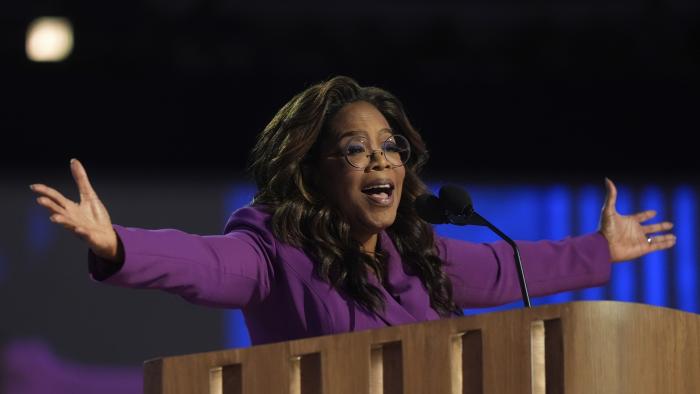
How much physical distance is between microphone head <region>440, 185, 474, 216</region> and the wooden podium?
0.40m

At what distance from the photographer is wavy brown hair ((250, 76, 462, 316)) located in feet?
7.32

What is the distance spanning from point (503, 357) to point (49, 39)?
114 inches

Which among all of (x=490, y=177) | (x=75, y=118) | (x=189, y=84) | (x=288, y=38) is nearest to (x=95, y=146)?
(x=75, y=118)

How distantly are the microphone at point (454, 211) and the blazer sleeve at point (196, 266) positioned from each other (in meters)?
0.28

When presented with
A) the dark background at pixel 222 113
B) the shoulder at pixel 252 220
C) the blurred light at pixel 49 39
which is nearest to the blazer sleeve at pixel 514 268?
the shoulder at pixel 252 220

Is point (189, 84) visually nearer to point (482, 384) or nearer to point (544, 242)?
point (544, 242)

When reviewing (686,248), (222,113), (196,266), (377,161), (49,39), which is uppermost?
(49,39)

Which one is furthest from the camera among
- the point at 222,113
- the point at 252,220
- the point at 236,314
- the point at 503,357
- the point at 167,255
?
the point at 236,314

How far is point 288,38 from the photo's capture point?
173 inches

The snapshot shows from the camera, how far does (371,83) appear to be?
4.26m

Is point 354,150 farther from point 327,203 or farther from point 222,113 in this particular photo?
point 222,113

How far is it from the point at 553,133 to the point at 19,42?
1850 mm

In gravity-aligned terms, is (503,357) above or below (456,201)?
below

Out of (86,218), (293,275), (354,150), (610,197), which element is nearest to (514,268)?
(610,197)
